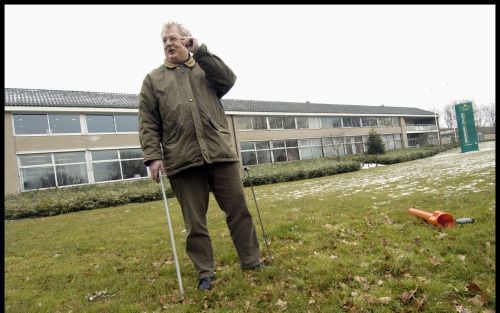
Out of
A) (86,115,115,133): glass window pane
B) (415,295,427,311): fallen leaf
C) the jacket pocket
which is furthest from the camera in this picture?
(86,115,115,133): glass window pane

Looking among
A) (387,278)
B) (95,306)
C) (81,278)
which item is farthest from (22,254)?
(387,278)

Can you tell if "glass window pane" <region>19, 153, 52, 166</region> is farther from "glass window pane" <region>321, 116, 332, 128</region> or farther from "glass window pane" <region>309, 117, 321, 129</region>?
"glass window pane" <region>321, 116, 332, 128</region>

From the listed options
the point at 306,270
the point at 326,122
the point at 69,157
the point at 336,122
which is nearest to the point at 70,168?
the point at 69,157

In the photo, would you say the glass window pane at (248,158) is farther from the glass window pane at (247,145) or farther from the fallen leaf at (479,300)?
the fallen leaf at (479,300)

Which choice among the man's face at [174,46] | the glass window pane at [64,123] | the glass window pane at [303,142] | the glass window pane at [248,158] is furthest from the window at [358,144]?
the man's face at [174,46]

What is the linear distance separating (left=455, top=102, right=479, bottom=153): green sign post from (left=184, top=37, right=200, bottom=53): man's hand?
26.3m

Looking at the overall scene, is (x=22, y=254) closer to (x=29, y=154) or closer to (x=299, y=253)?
(x=299, y=253)

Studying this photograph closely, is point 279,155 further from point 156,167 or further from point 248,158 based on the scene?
point 156,167

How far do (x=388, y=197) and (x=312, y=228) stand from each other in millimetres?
3173

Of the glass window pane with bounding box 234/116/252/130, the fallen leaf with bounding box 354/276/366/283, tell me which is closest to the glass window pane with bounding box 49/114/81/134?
the glass window pane with bounding box 234/116/252/130

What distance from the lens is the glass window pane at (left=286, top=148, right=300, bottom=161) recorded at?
1332 inches

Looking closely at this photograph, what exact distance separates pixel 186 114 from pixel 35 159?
2067 centimetres

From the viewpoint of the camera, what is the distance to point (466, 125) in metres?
25.5

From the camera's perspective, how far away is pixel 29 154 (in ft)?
64.7
